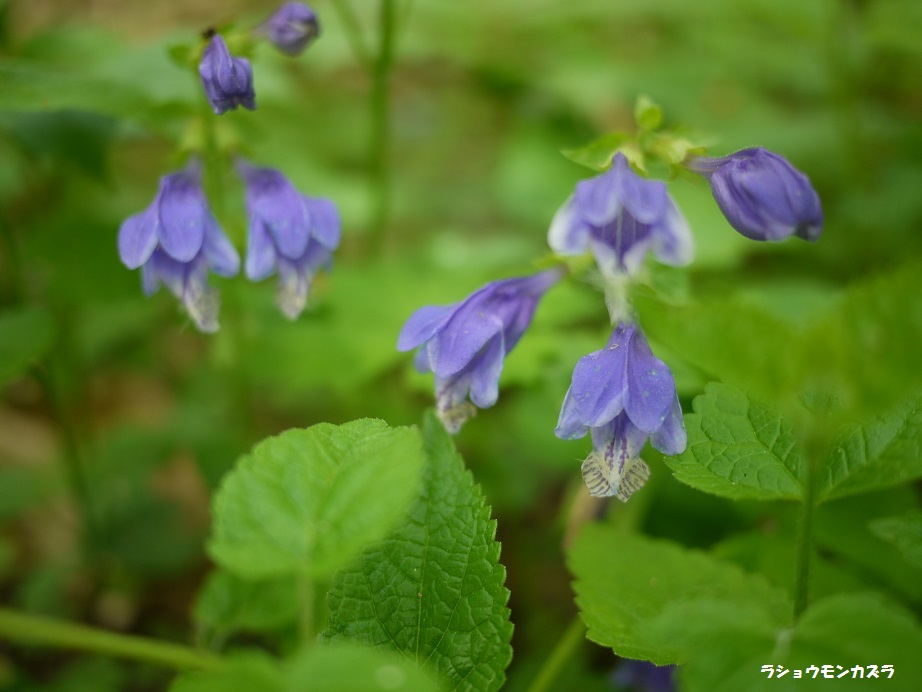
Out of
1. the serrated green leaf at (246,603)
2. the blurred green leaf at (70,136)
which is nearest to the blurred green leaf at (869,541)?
the serrated green leaf at (246,603)

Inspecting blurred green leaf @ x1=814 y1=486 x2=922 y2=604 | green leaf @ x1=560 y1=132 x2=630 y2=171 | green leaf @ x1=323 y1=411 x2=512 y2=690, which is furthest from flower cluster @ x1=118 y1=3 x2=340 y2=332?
blurred green leaf @ x1=814 y1=486 x2=922 y2=604

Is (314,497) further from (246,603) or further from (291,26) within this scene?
(291,26)

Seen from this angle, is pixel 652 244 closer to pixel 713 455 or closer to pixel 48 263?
pixel 713 455

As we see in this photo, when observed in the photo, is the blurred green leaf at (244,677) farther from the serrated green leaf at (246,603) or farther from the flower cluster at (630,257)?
the serrated green leaf at (246,603)

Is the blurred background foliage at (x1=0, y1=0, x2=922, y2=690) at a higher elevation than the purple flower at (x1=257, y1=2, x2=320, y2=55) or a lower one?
lower

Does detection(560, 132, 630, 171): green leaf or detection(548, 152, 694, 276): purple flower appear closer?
detection(548, 152, 694, 276): purple flower

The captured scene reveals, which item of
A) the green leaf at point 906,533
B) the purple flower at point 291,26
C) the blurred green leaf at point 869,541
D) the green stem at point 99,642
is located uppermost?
the purple flower at point 291,26

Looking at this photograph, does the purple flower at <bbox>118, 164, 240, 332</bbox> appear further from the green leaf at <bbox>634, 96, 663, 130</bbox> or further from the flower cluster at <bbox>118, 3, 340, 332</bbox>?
the green leaf at <bbox>634, 96, 663, 130</bbox>
